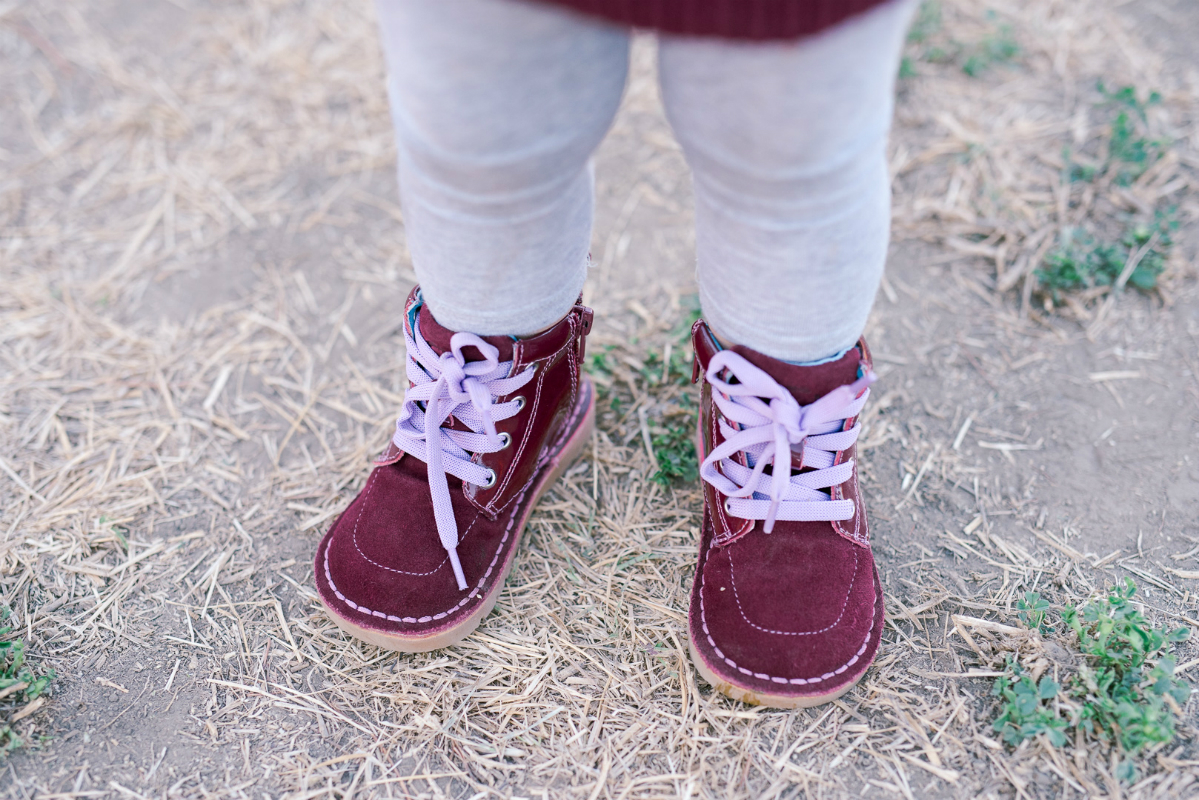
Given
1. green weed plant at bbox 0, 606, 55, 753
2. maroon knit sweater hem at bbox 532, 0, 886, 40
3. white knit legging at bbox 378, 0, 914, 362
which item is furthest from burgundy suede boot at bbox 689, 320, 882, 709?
green weed plant at bbox 0, 606, 55, 753

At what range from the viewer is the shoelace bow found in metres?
1.33

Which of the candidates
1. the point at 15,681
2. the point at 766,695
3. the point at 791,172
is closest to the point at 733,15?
the point at 791,172

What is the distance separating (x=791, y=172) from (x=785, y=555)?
735 millimetres

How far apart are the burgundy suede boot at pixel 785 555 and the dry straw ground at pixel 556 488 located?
0.09 m

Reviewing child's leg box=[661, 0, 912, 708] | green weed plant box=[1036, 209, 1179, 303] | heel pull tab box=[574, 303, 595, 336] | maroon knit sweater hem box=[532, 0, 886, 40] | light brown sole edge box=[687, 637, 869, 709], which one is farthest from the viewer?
green weed plant box=[1036, 209, 1179, 303]

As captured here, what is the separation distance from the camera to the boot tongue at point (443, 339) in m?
1.41

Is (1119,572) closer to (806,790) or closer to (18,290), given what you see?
(806,790)

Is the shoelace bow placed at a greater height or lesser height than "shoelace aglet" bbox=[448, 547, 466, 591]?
greater

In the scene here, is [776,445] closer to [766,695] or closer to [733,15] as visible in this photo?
[766,695]

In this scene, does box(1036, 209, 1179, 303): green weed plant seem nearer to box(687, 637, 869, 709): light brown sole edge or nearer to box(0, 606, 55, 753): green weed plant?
box(687, 637, 869, 709): light brown sole edge

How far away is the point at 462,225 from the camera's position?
3.80 ft

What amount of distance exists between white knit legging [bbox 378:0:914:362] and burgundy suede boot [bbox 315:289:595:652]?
0.63ft

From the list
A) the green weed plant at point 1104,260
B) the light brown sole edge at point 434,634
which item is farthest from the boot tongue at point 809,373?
the green weed plant at point 1104,260

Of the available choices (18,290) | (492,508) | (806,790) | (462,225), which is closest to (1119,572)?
(806,790)
